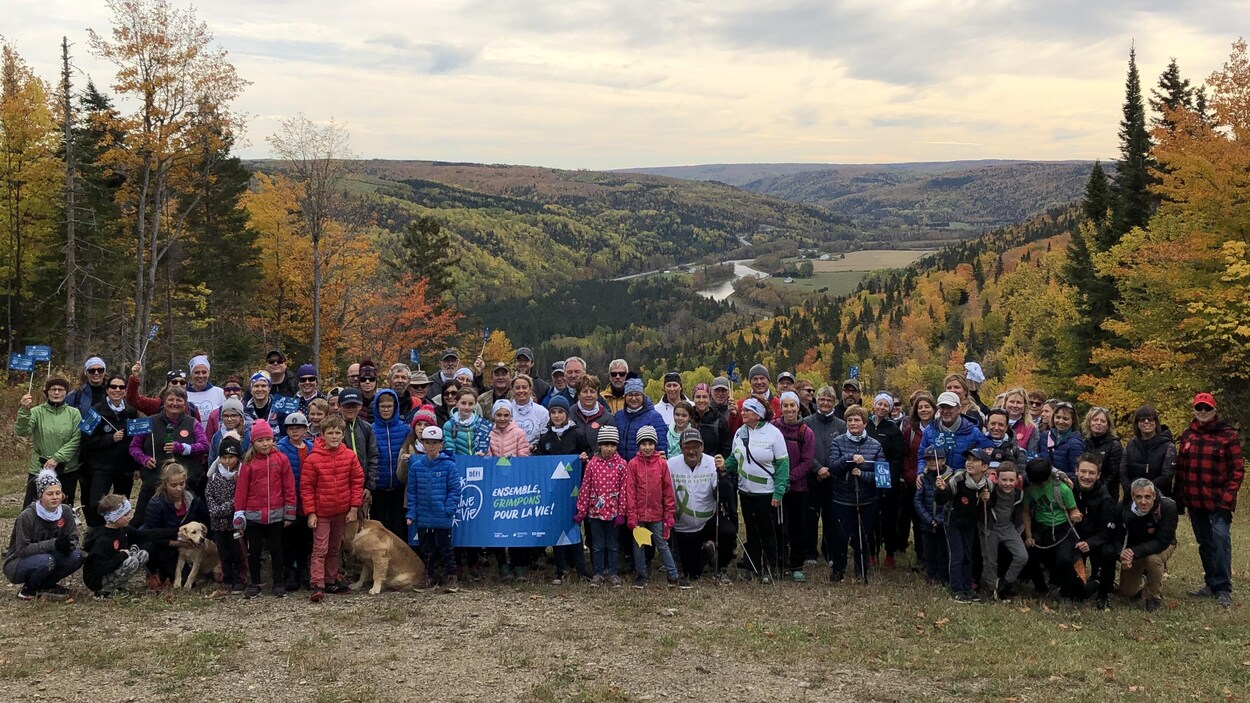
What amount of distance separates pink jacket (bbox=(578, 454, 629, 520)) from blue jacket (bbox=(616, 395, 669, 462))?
0.37 meters

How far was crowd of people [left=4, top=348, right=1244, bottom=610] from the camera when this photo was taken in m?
8.96

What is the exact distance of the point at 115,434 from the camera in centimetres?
984

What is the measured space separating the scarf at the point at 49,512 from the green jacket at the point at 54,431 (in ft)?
3.94

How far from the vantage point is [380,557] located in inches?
364

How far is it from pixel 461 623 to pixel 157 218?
23.8 meters

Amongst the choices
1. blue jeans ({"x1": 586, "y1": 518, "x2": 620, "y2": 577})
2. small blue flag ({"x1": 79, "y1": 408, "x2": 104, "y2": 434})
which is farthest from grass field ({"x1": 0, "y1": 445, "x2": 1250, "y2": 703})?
small blue flag ({"x1": 79, "y1": 408, "x2": 104, "y2": 434})

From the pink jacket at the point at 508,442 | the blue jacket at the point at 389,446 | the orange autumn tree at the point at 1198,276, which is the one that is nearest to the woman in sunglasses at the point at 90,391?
the blue jacket at the point at 389,446

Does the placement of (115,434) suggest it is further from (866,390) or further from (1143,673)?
(866,390)

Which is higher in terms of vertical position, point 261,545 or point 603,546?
point 261,545

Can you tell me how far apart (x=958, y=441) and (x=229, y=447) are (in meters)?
7.72

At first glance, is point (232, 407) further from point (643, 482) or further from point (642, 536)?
point (642, 536)

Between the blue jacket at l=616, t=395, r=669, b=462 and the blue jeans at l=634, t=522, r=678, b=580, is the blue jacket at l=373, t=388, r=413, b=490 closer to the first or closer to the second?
the blue jacket at l=616, t=395, r=669, b=462

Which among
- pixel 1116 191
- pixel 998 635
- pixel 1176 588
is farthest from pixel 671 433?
pixel 1116 191

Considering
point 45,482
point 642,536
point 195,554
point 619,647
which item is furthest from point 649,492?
point 45,482
